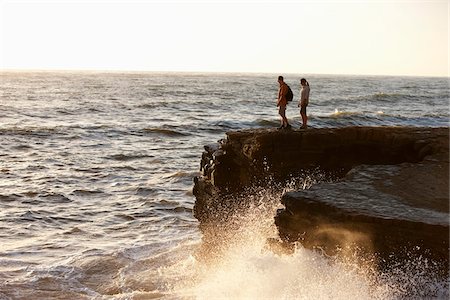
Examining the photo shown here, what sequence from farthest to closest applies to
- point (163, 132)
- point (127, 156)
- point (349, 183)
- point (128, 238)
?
point (163, 132) → point (127, 156) → point (128, 238) → point (349, 183)

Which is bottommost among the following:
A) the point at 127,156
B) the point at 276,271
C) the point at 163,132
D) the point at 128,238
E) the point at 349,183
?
the point at 128,238

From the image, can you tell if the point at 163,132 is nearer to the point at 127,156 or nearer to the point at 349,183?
the point at 127,156

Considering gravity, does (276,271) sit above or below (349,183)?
below

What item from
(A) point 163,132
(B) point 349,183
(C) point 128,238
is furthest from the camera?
(A) point 163,132

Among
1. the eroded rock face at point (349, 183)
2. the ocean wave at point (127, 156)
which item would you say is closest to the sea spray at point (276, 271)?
the eroded rock face at point (349, 183)

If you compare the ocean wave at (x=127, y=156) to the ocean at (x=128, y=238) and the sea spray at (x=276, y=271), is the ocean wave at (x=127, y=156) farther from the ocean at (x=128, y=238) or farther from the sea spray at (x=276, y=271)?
the sea spray at (x=276, y=271)

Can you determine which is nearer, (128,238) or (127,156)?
(128,238)

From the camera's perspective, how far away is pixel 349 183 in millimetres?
8961

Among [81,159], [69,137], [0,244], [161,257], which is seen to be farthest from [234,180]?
[69,137]

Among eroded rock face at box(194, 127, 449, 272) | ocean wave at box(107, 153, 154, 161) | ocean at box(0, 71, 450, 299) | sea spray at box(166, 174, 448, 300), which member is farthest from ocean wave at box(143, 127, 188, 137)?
sea spray at box(166, 174, 448, 300)

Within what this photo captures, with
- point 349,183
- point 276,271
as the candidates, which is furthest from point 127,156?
point 349,183

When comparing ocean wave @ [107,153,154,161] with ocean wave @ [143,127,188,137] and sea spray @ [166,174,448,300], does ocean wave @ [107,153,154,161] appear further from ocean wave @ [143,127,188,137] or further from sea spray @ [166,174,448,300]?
sea spray @ [166,174,448,300]

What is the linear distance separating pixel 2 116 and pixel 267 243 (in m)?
35.5

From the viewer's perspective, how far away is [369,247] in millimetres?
7871
